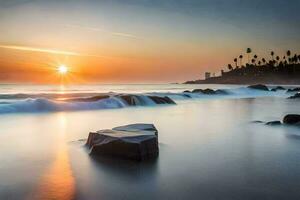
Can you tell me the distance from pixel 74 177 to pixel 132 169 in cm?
108

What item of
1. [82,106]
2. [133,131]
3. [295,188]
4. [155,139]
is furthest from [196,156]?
[82,106]

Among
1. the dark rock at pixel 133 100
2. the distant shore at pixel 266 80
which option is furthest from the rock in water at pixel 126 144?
the distant shore at pixel 266 80

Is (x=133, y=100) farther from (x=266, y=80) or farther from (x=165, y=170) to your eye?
(x=266, y=80)

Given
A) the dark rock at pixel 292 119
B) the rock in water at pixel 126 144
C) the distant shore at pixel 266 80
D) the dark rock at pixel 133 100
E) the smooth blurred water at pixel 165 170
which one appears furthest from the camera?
the distant shore at pixel 266 80

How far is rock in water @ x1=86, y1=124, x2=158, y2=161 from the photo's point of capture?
24.1 ft

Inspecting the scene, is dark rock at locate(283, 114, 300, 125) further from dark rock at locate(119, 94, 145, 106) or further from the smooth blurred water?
dark rock at locate(119, 94, 145, 106)

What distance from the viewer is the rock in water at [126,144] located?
734cm

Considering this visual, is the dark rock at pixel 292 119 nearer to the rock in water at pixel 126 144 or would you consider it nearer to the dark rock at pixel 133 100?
the rock in water at pixel 126 144

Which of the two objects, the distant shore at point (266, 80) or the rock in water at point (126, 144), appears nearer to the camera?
the rock in water at point (126, 144)

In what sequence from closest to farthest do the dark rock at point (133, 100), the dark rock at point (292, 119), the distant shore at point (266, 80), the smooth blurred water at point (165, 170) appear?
the smooth blurred water at point (165, 170)
the dark rock at point (292, 119)
the dark rock at point (133, 100)
the distant shore at point (266, 80)

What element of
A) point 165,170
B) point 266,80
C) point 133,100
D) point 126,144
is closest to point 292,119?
point 126,144

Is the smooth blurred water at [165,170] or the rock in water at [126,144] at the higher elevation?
the rock in water at [126,144]

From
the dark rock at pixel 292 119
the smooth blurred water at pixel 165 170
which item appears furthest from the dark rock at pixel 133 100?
the smooth blurred water at pixel 165 170

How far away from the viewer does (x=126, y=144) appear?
24.3 feet
